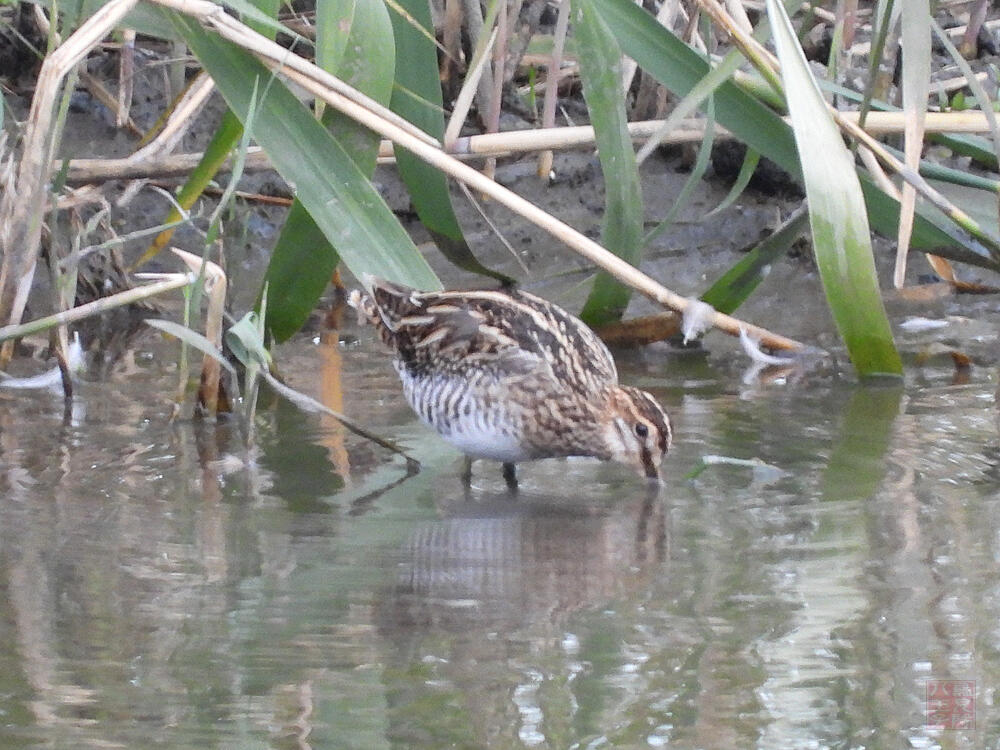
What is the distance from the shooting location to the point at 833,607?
3.18 metres

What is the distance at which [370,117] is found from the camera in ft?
15.0

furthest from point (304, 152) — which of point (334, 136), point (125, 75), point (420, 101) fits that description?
point (125, 75)

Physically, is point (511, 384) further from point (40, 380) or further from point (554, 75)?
point (554, 75)

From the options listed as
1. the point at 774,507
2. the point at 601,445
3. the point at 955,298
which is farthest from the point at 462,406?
the point at 955,298

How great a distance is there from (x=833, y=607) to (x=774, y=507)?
2.69 feet

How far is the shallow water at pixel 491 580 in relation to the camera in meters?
2.65

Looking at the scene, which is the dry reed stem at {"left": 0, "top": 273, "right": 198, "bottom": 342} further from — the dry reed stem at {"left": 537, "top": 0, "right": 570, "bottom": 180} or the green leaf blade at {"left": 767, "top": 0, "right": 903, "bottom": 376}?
the green leaf blade at {"left": 767, "top": 0, "right": 903, "bottom": 376}

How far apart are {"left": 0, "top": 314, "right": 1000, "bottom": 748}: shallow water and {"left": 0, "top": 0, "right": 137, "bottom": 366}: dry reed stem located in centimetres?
40

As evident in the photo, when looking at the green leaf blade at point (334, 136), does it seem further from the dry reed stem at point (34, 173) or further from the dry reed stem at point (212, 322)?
the dry reed stem at point (34, 173)

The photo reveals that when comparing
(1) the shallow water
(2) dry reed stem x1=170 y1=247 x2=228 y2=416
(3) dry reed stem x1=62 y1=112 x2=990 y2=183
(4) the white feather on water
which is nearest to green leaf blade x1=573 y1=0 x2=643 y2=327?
(3) dry reed stem x1=62 y1=112 x2=990 y2=183

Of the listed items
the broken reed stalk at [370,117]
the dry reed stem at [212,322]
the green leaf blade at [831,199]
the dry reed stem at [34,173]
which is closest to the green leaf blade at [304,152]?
the broken reed stalk at [370,117]

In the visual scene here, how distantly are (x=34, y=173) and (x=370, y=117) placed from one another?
3.15 feet

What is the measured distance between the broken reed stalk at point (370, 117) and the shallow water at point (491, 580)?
62 centimetres

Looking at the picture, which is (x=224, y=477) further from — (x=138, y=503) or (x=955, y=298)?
(x=955, y=298)
